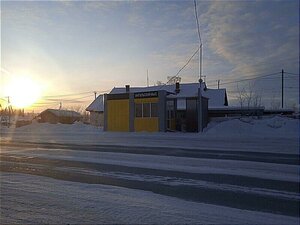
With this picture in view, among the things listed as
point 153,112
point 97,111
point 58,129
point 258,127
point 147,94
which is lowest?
point 58,129

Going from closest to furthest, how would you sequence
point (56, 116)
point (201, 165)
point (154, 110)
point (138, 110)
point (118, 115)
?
point (201, 165)
point (154, 110)
point (138, 110)
point (118, 115)
point (56, 116)

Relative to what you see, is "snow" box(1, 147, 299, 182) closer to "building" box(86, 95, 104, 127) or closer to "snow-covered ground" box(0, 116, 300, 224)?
"snow-covered ground" box(0, 116, 300, 224)

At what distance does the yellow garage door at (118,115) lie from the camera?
33984mm

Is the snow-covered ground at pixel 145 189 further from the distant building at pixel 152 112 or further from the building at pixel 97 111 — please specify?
the building at pixel 97 111

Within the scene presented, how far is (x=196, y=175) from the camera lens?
10016 mm

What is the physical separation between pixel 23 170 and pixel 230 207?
667 centimetres

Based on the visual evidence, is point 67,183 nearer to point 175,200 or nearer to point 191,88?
point 175,200

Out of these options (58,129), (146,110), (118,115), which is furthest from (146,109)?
(58,129)

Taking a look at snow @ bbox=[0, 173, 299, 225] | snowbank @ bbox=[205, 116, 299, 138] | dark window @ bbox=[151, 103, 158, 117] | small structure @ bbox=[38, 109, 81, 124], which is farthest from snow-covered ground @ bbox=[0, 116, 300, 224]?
small structure @ bbox=[38, 109, 81, 124]

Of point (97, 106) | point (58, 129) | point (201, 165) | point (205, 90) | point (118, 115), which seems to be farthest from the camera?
point (97, 106)

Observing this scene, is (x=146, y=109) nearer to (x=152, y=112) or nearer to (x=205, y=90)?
(x=152, y=112)

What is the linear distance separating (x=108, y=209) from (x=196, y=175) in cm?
418

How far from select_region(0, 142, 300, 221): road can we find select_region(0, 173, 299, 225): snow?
1.39ft

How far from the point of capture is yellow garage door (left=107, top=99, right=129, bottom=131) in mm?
33984
